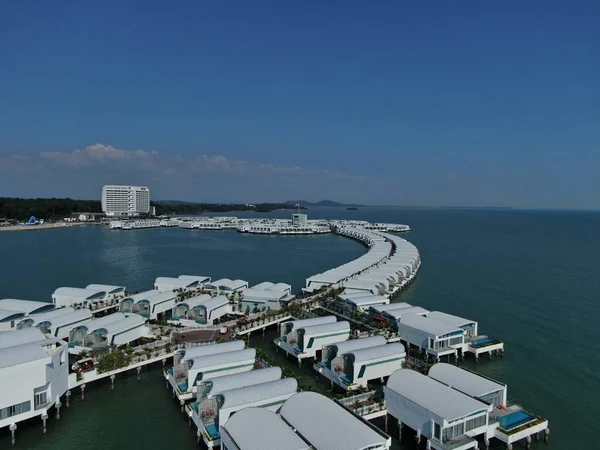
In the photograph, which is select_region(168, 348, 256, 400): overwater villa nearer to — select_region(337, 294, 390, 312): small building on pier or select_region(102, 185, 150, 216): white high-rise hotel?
select_region(337, 294, 390, 312): small building on pier

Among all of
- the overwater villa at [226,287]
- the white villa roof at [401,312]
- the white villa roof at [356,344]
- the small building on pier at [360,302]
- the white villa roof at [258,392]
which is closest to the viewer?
the white villa roof at [258,392]

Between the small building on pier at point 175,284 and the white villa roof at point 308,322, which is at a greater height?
the white villa roof at point 308,322

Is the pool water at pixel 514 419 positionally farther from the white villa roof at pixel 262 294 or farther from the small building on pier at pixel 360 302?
the white villa roof at pixel 262 294

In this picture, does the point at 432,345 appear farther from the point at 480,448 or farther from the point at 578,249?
the point at 578,249

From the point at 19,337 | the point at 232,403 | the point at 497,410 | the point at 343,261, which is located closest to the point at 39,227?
the point at 343,261

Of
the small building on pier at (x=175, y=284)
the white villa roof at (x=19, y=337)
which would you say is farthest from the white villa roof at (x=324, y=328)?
the small building on pier at (x=175, y=284)

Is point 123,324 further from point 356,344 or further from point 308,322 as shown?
point 356,344

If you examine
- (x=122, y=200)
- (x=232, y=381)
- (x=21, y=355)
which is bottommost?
(x=232, y=381)
